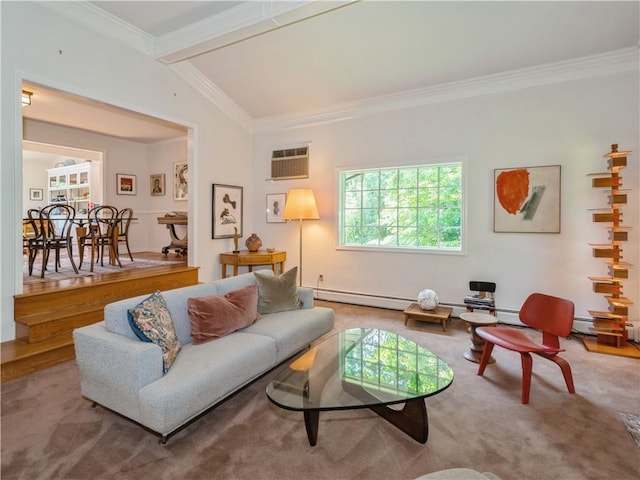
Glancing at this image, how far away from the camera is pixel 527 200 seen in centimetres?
396

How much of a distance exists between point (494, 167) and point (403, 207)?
1.26 m

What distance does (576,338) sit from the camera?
3674mm

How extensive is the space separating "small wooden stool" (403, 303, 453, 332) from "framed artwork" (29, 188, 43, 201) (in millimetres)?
10585

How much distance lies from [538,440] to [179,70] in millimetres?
5315

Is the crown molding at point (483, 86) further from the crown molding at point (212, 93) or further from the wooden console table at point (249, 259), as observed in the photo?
the wooden console table at point (249, 259)

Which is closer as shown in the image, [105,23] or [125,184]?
[105,23]

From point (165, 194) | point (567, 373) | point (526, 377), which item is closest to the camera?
point (526, 377)

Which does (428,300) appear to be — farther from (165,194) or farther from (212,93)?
(165,194)

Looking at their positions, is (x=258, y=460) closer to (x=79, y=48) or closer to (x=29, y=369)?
(x=29, y=369)

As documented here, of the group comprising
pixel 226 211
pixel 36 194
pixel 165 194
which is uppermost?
pixel 36 194

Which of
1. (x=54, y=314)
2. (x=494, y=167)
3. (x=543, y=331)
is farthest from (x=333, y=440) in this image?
(x=494, y=167)

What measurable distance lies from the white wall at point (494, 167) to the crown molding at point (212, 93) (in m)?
1.06

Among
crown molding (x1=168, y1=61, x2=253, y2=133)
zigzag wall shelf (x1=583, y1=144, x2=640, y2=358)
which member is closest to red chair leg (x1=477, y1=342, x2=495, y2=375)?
zigzag wall shelf (x1=583, y1=144, x2=640, y2=358)

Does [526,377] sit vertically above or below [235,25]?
below
